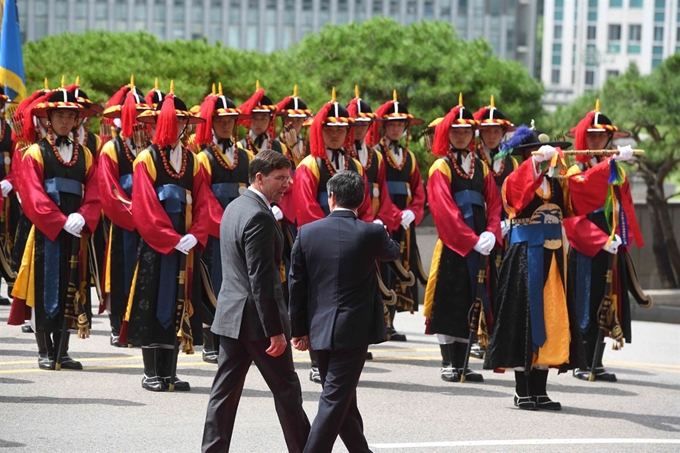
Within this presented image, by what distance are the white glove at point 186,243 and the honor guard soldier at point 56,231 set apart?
3.30 ft

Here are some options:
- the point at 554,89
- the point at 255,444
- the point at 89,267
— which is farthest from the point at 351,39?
the point at 554,89

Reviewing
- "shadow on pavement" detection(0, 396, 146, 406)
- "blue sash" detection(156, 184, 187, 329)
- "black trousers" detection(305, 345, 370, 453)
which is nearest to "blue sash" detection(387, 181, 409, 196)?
"blue sash" detection(156, 184, 187, 329)

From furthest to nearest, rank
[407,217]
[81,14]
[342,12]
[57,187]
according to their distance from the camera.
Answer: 1. [342,12]
2. [81,14]
3. [407,217]
4. [57,187]

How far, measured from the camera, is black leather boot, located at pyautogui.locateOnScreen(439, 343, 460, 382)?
10.3 metres

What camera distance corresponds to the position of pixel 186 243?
919 cm

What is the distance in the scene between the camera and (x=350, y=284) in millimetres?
6590

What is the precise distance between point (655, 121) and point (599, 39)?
7975 centimetres

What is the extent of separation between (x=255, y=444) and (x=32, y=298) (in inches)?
120

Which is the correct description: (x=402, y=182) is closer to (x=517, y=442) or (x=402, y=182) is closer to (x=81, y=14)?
(x=517, y=442)

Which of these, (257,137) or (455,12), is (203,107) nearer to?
(257,137)

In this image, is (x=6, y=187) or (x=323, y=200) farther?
(x=6, y=187)

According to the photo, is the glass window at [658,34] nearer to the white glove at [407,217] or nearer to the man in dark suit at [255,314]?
the white glove at [407,217]

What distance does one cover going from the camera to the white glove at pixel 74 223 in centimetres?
973

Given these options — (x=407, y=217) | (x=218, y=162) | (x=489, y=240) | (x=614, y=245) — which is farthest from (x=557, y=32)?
(x=489, y=240)
